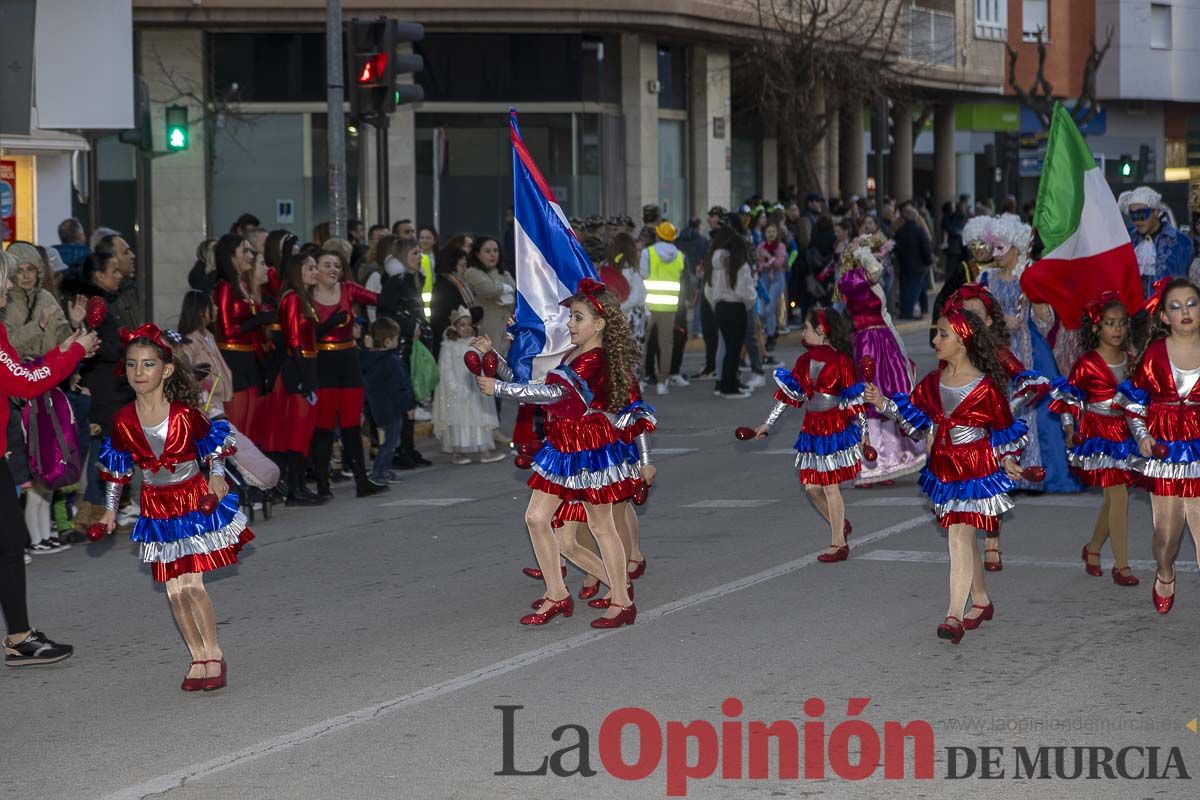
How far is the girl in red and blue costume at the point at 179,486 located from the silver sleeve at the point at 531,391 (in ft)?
4.21

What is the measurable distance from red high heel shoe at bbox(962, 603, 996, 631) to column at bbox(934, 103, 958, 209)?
137 ft

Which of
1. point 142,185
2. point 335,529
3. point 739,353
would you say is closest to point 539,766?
point 335,529

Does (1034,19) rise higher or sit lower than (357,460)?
higher

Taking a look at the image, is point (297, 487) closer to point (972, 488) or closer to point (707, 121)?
point (972, 488)

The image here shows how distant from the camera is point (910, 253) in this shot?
2939 centimetres

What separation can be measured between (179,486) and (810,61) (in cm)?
2567

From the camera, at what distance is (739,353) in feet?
65.9

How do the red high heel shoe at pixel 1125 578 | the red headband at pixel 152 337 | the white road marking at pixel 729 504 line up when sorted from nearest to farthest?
the red headband at pixel 152 337, the red high heel shoe at pixel 1125 578, the white road marking at pixel 729 504

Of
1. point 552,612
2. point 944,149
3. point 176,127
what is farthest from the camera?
point 944,149

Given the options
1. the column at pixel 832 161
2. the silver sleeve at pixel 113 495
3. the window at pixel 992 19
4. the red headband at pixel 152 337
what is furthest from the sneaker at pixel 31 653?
the window at pixel 992 19

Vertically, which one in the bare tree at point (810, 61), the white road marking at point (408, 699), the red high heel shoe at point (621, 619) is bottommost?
the white road marking at point (408, 699)

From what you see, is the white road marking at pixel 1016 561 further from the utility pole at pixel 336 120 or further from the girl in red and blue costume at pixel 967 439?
the utility pole at pixel 336 120

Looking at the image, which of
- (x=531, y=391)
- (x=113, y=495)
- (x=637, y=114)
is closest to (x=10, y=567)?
(x=113, y=495)

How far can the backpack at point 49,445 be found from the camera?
10.8 meters
